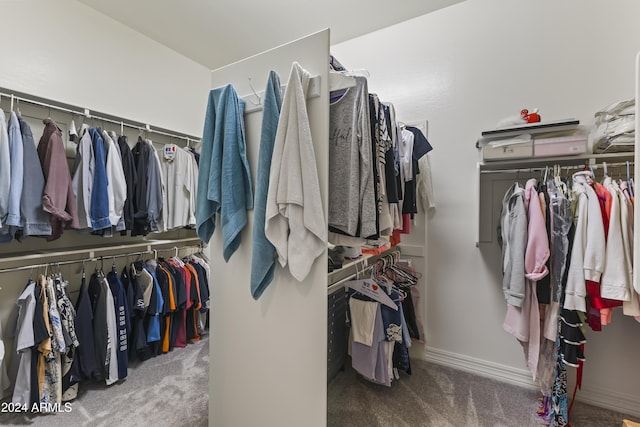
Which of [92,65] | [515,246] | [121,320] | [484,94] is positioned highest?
[92,65]

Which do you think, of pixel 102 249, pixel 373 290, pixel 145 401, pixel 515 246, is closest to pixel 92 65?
pixel 102 249

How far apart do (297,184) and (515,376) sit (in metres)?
2.21

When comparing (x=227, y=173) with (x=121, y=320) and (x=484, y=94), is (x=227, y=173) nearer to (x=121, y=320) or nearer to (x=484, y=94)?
(x=121, y=320)

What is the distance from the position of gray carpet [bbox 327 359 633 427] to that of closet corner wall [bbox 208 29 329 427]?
621 mm

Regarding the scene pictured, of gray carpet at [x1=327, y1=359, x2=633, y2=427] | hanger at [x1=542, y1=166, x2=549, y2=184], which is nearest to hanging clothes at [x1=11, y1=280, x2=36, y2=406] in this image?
gray carpet at [x1=327, y1=359, x2=633, y2=427]

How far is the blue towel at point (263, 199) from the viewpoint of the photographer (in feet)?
3.64

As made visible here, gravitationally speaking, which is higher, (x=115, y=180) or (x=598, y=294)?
(x=115, y=180)

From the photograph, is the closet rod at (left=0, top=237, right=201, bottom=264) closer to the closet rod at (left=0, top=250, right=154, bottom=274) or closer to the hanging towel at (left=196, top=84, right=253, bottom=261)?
the closet rod at (left=0, top=250, right=154, bottom=274)

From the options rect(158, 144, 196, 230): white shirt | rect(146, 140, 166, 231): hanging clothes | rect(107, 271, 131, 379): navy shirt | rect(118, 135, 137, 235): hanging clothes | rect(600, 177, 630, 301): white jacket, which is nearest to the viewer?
rect(600, 177, 630, 301): white jacket

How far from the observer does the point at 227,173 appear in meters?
1.16

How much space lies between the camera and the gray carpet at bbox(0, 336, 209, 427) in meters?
1.59

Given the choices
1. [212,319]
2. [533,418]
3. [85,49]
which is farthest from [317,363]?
[85,49]

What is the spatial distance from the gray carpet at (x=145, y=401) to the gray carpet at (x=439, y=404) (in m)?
0.91

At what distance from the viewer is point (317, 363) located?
3.55 ft
